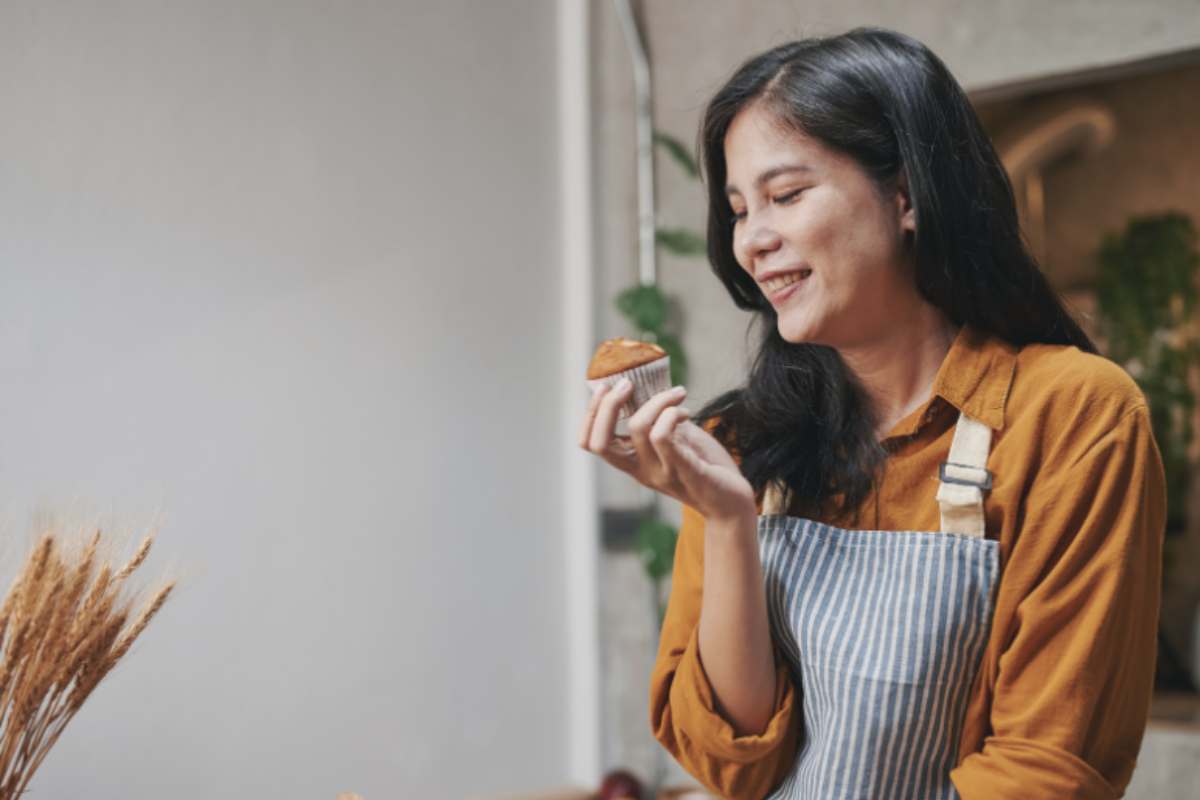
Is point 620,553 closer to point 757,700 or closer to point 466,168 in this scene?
point 466,168

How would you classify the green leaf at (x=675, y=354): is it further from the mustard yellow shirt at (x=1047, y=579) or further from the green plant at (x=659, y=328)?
the mustard yellow shirt at (x=1047, y=579)

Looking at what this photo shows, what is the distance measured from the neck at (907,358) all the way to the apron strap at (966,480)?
108 millimetres

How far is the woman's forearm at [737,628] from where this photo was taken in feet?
3.94

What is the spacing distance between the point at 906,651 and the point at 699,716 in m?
0.24

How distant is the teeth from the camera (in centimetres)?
123

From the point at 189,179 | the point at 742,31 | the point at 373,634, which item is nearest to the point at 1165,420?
the point at 742,31

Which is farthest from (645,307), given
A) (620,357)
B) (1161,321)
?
(620,357)

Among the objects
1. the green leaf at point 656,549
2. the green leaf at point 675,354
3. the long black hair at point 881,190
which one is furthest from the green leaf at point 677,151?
the long black hair at point 881,190

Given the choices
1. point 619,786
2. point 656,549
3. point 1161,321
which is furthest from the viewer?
point 1161,321

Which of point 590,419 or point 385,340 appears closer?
point 590,419

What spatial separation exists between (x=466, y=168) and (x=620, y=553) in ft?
4.33

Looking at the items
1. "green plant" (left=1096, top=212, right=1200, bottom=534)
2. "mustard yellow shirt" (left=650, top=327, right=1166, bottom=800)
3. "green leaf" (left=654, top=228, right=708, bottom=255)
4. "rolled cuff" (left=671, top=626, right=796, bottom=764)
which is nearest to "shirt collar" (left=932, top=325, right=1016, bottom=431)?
"mustard yellow shirt" (left=650, top=327, right=1166, bottom=800)

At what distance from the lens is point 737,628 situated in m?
1.22

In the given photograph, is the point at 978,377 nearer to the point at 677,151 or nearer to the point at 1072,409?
the point at 1072,409
